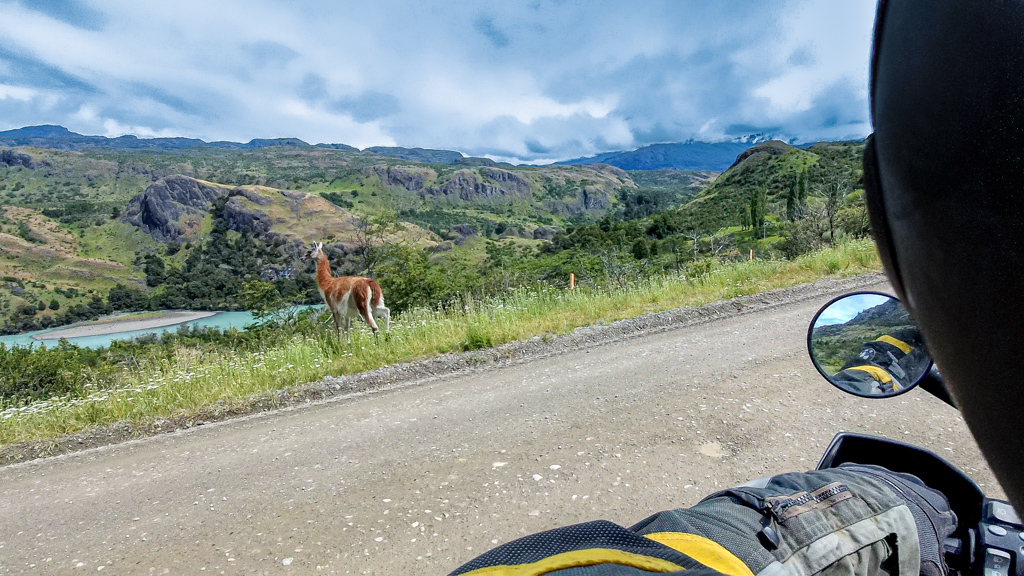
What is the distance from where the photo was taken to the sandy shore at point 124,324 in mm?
66887

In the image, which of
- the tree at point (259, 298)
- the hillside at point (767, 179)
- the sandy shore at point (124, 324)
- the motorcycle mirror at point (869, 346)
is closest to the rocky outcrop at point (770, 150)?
the hillside at point (767, 179)

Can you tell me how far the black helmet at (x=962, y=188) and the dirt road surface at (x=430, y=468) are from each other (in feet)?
7.14

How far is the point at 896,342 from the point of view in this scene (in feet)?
5.02

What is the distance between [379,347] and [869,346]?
5203 mm

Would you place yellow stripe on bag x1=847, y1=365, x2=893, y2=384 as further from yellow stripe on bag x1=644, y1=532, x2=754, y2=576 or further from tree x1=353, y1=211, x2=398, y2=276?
tree x1=353, y1=211, x2=398, y2=276

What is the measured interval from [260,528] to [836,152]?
97995 millimetres

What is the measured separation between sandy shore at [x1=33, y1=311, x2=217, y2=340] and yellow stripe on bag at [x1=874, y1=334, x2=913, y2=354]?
253 feet

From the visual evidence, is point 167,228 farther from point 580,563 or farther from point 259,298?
point 580,563

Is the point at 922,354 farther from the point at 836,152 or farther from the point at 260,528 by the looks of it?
the point at 836,152

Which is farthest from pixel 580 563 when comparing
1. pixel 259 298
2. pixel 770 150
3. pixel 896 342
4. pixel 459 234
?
Result: pixel 770 150

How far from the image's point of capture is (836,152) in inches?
3191

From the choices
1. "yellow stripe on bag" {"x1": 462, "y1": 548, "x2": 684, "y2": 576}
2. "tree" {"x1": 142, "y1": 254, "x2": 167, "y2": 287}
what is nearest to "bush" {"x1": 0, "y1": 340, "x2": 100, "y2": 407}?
"yellow stripe on bag" {"x1": 462, "y1": 548, "x2": 684, "y2": 576}

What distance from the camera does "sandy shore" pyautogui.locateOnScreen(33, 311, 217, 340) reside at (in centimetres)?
6689

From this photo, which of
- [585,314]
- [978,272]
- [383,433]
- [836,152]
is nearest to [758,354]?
[585,314]
